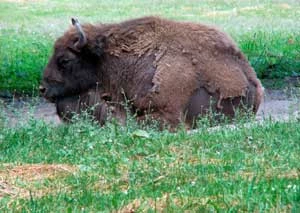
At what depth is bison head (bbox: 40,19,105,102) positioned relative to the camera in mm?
13273

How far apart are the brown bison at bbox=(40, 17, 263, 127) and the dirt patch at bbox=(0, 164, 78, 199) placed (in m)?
4.37

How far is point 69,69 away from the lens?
13359 millimetres

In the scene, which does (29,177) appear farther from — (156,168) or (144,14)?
(144,14)

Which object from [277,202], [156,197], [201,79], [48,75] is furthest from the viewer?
[48,75]

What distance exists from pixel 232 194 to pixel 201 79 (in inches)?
255

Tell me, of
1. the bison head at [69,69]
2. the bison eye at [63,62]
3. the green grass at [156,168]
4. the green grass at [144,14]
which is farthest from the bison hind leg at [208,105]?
the green grass at [144,14]

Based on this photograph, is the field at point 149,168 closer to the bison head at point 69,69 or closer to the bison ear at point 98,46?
the bison ear at point 98,46

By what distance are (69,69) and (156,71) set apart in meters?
1.58

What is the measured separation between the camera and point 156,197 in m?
6.23

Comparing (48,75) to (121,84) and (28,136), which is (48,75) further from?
(28,136)

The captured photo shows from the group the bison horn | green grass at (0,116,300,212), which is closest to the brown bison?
the bison horn


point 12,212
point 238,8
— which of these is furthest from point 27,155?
point 238,8

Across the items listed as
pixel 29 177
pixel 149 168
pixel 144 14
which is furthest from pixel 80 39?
pixel 144 14

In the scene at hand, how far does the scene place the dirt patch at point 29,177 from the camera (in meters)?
6.77
